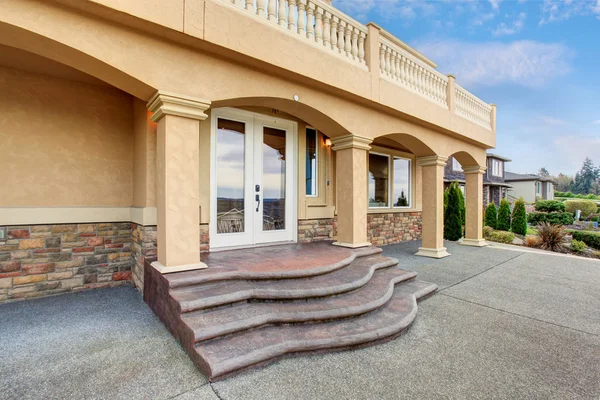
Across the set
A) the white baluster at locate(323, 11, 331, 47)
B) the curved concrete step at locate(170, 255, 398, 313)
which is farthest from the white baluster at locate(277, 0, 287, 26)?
the curved concrete step at locate(170, 255, 398, 313)

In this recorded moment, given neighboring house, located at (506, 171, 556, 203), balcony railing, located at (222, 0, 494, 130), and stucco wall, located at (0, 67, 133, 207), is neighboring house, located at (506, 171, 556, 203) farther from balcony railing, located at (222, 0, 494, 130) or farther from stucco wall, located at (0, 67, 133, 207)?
stucco wall, located at (0, 67, 133, 207)

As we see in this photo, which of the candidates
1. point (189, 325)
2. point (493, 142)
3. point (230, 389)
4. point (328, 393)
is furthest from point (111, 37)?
point (493, 142)

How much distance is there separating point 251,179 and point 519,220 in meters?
13.5

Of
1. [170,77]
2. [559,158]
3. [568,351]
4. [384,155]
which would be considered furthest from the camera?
[559,158]

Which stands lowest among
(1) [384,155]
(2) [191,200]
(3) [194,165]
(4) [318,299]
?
(4) [318,299]

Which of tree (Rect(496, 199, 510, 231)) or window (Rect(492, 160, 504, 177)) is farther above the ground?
window (Rect(492, 160, 504, 177))

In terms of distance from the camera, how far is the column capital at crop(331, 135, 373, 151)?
16.2 ft

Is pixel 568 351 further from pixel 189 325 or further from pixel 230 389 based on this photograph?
pixel 189 325

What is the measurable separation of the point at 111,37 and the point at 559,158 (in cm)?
6351

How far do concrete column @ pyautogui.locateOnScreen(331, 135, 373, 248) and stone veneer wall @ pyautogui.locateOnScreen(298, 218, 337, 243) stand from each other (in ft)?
2.48

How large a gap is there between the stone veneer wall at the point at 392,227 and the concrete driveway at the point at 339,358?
3.67 meters

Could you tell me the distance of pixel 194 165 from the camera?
3.24 metres

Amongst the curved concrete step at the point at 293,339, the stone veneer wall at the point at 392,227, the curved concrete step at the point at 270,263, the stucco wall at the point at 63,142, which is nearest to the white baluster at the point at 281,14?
the stucco wall at the point at 63,142

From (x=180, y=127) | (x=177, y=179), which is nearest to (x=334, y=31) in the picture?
(x=180, y=127)
